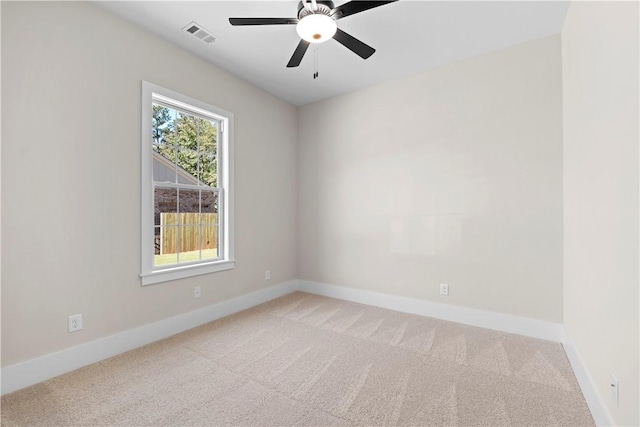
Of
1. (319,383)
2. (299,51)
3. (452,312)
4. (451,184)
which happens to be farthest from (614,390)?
(299,51)

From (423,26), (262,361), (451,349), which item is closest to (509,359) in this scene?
(451,349)

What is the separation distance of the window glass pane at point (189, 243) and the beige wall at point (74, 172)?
10.1 inches

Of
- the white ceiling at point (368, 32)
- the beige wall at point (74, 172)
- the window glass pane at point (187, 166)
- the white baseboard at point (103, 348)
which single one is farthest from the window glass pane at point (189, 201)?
the white ceiling at point (368, 32)

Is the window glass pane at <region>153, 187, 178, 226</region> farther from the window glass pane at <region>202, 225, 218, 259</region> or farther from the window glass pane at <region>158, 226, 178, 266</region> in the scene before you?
the window glass pane at <region>202, 225, 218, 259</region>

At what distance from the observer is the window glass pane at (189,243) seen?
9.86ft

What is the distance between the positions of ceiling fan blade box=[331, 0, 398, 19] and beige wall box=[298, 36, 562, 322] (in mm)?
1750

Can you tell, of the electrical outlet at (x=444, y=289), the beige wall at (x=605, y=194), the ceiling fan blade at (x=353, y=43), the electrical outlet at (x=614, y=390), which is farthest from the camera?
the electrical outlet at (x=444, y=289)

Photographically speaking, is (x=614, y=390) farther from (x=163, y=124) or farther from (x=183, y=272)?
(x=163, y=124)

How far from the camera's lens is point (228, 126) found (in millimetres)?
3348

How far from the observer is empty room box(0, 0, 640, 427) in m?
1.70

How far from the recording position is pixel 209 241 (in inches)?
129

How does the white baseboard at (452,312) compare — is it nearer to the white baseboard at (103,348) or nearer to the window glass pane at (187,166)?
the white baseboard at (103,348)

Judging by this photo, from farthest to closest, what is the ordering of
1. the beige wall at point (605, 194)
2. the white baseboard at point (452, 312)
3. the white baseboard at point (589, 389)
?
1. the white baseboard at point (452, 312)
2. the white baseboard at point (589, 389)
3. the beige wall at point (605, 194)

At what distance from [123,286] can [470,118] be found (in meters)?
3.79
